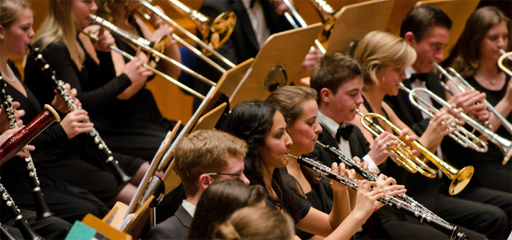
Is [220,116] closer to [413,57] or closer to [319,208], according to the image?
[319,208]

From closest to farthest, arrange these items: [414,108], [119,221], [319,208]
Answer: [119,221]
[319,208]
[414,108]

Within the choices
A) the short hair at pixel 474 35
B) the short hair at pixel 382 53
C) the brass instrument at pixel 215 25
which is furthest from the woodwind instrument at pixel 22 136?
the short hair at pixel 474 35

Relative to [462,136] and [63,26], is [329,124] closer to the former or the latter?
[462,136]

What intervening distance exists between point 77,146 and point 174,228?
1353 millimetres

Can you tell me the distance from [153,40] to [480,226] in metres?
2.04

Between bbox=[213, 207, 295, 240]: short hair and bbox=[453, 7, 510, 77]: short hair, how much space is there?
8.72ft

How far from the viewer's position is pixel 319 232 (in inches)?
78.0

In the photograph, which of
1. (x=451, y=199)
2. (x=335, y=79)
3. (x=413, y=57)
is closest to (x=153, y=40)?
(x=335, y=79)

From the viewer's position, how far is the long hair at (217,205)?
4.07ft

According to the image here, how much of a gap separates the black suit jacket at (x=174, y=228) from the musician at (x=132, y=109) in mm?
1385

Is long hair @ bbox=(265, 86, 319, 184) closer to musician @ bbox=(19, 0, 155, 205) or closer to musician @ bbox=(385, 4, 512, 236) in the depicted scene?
musician @ bbox=(19, 0, 155, 205)

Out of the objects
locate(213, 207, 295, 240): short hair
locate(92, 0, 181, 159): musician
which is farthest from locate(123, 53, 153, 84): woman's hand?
locate(213, 207, 295, 240): short hair

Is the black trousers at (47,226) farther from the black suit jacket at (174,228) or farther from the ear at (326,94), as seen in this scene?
the ear at (326,94)

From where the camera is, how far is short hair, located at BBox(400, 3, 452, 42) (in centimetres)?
316
